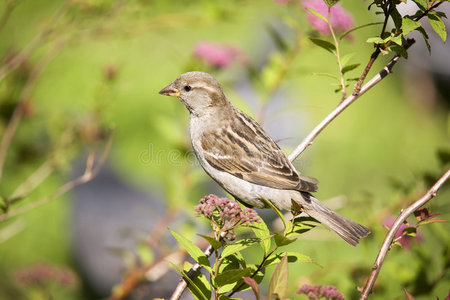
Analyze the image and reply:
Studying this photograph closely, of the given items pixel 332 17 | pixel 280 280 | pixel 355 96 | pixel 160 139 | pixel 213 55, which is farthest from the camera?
pixel 160 139

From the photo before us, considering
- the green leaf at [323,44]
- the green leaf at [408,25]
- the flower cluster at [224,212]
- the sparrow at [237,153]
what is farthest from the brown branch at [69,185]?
the green leaf at [408,25]

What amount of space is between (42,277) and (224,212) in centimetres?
119

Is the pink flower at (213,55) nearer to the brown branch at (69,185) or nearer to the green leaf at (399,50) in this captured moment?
the brown branch at (69,185)

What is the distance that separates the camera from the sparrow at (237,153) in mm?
2455

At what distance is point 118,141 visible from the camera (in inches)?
173

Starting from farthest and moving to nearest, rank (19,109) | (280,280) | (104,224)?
(104,224)
(19,109)
(280,280)

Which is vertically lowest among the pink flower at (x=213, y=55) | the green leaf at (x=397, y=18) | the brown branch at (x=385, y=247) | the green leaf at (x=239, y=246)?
the brown branch at (x=385, y=247)

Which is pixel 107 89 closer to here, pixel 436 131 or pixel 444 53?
pixel 436 131

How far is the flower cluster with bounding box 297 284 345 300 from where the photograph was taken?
1467 mm

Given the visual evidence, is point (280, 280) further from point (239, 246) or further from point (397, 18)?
point (397, 18)

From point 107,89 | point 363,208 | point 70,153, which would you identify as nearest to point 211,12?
point 107,89

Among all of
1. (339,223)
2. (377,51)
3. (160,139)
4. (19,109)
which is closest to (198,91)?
(19,109)

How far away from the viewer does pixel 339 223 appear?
7.08ft

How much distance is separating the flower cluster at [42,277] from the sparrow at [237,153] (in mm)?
795
